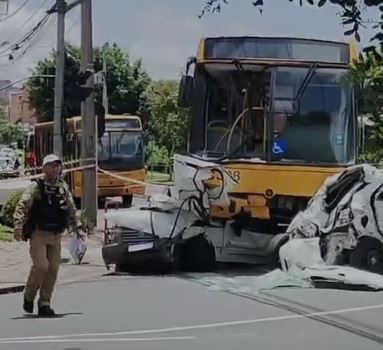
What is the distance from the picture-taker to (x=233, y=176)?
54.9 ft

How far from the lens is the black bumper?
17.0m

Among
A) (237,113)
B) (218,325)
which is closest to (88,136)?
(237,113)

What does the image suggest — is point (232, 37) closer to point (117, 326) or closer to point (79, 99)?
point (79, 99)

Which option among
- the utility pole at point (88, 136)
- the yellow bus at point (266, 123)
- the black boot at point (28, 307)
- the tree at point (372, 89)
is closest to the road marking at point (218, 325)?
the black boot at point (28, 307)

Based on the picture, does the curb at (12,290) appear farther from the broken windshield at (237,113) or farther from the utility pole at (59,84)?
the utility pole at (59,84)

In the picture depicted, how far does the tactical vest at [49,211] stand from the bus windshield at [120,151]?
24968 mm

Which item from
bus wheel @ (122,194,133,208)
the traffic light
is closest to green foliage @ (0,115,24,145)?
bus wheel @ (122,194,133,208)

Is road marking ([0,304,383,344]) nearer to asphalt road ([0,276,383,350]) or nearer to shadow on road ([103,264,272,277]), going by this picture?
asphalt road ([0,276,383,350])

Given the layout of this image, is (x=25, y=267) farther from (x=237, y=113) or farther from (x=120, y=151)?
(x=120, y=151)

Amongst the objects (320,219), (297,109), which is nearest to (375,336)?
(320,219)

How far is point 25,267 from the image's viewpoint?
689 inches

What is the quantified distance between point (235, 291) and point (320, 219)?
8.32ft

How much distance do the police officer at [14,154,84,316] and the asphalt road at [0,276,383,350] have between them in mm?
544

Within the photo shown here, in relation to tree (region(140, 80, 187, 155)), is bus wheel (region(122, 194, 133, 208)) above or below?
below
